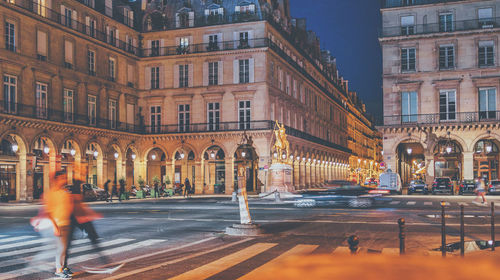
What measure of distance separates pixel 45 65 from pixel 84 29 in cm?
614

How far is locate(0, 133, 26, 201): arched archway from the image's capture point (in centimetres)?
3684

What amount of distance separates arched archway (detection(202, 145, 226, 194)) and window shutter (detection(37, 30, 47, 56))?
18.3 metres

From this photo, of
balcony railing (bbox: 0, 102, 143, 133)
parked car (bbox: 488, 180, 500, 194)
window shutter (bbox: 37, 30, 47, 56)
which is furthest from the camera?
parked car (bbox: 488, 180, 500, 194)

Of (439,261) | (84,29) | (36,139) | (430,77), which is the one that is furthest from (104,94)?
(439,261)

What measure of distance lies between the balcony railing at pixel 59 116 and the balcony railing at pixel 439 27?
88.2 ft

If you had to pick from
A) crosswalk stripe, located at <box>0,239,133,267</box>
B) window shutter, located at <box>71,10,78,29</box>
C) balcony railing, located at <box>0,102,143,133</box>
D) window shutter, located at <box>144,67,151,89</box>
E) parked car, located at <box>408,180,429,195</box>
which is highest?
window shutter, located at <box>71,10,78,29</box>

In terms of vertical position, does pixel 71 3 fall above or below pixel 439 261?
above

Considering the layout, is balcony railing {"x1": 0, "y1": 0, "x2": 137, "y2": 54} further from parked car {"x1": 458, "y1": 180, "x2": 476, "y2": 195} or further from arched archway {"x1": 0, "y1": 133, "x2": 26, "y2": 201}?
parked car {"x1": 458, "y1": 180, "x2": 476, "y2": 195}

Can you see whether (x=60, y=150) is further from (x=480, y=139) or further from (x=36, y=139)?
(x=480, y=139)

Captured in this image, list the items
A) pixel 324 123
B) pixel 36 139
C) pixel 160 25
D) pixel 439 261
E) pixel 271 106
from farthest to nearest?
pixel 324 123 < pixel 160 25 < pixel 271 106 < pixel 36 139 < pixel 439 261

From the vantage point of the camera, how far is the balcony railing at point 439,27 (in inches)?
1834

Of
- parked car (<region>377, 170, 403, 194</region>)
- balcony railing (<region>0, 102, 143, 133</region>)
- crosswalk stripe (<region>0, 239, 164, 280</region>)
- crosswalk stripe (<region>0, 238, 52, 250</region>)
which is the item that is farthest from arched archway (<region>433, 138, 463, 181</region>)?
crosswalk stripe (<region>0, 238, 52, 250</region>)

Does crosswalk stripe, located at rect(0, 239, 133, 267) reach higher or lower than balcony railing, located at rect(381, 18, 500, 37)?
lower

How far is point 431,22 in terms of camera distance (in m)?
48.1
